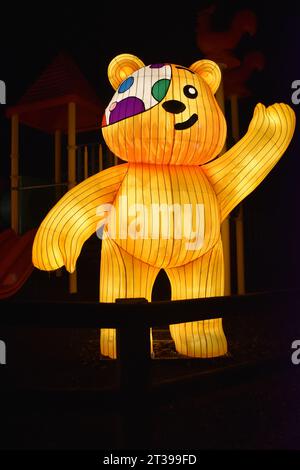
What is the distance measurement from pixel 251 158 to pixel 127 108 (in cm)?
108

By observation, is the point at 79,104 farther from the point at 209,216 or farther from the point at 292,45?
the point at 209,216

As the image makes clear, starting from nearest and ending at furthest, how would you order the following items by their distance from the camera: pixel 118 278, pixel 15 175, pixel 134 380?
pixel 134 380
pixel 118 278
pixel 15 175

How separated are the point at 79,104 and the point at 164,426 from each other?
537 centimetres

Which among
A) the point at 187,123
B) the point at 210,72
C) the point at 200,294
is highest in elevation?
the point at 210,72

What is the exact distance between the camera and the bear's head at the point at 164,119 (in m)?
3.25

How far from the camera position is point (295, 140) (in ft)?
22.3

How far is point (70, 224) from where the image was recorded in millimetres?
3254

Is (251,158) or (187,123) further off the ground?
(187,123)

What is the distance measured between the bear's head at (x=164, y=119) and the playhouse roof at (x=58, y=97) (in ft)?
10.9

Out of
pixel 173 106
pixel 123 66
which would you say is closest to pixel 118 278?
pixel 173 106
